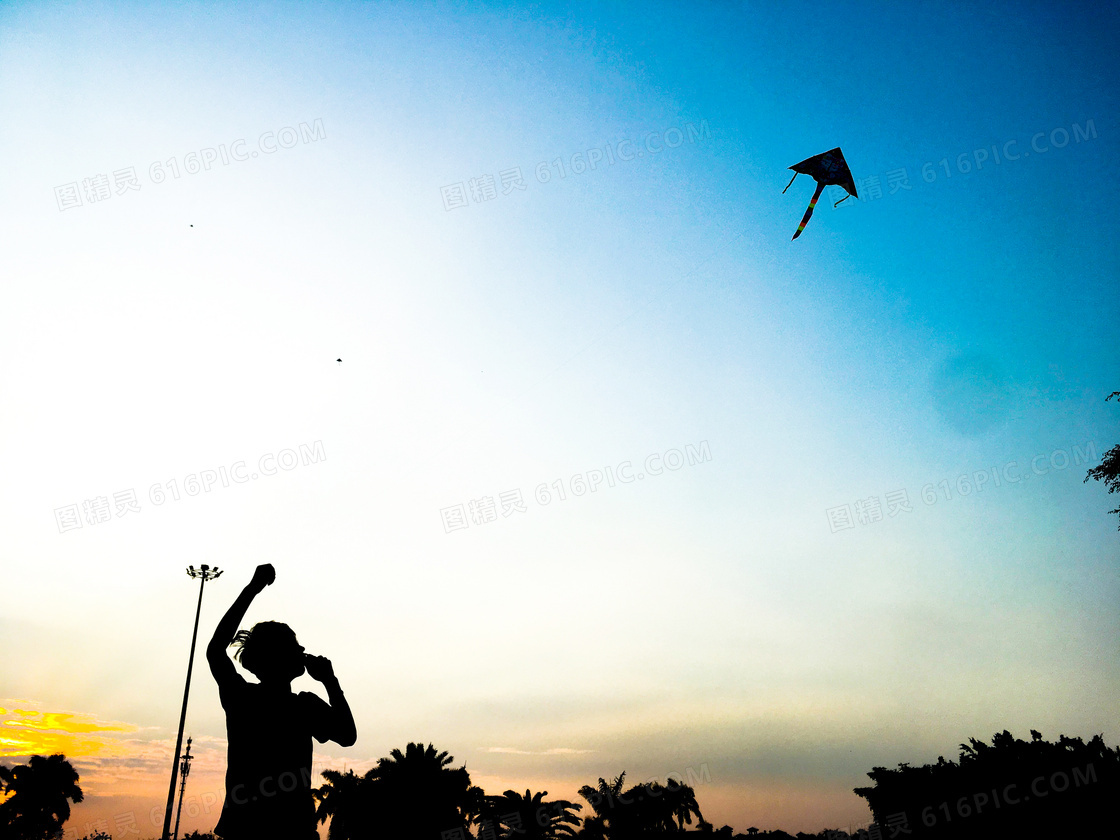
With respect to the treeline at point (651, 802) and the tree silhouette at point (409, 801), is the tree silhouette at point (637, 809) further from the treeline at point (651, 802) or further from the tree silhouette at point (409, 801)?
the tree silhouette at point (409, 801)

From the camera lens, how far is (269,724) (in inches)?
125

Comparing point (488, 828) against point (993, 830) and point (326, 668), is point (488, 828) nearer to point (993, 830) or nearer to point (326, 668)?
point (993, 830)

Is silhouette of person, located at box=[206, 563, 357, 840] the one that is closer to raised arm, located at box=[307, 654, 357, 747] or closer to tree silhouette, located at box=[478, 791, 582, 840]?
raised arm, located at box=[307, 654, 357, 747]

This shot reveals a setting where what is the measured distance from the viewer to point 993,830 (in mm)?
27266

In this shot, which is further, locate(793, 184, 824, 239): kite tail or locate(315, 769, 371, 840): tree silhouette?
locate(315, 769, 371, 840): tree silhouette


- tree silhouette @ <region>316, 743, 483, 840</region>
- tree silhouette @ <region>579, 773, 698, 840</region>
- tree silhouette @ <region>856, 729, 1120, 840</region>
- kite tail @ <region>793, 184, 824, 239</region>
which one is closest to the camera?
kite tail @ <region>793, 184, 824, 239</region>

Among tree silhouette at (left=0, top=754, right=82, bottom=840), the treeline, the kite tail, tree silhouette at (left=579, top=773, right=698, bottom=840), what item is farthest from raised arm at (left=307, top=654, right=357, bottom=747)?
tree silhouette at (left=0, top=754, right=82, bottom=840)

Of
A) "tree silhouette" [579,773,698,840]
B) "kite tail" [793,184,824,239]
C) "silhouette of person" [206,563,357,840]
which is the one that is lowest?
"tree silhouette" [579,773,698,840]

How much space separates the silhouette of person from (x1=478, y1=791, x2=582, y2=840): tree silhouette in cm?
3823

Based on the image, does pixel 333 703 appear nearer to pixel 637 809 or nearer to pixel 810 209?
pixel 810 209

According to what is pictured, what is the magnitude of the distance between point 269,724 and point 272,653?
0.34 m

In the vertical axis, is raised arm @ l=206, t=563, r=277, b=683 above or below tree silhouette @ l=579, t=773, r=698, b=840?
above

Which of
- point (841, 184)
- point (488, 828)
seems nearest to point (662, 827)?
point (488, 828)

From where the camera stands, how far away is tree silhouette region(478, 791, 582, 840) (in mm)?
36125
